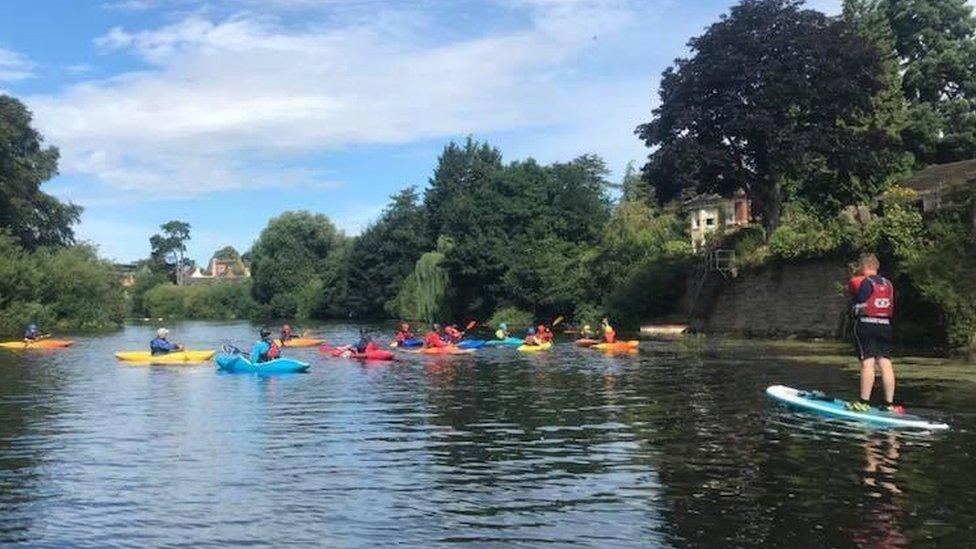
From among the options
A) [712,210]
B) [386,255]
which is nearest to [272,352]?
[712,210]

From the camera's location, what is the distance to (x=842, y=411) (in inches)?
594

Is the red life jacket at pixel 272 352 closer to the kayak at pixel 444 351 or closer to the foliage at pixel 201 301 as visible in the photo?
the kayak at pixel 444 351

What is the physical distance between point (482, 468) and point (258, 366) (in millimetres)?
16389

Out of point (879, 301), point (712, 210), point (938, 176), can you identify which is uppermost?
point (712, 210)

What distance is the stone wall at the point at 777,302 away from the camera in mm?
39062

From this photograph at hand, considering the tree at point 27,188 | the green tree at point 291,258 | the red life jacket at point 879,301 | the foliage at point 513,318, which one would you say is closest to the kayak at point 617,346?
the red life jacket at point 879,301

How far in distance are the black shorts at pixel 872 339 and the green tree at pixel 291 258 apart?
98.6 metres

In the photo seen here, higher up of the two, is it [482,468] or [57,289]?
[57,289]

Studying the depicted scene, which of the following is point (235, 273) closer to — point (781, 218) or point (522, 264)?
point (522, 264)

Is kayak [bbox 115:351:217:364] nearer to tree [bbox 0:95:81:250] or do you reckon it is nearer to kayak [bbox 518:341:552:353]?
kayak [bbox 518:341:552:353]

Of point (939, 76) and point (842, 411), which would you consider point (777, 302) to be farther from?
point (842, 411)

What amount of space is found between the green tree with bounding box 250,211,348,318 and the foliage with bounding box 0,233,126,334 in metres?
38.2

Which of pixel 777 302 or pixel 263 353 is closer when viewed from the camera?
pixel 263 353

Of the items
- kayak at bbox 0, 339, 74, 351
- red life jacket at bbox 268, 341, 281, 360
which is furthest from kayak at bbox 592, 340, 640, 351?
kayak at bbox 0, 339, 74, 351
